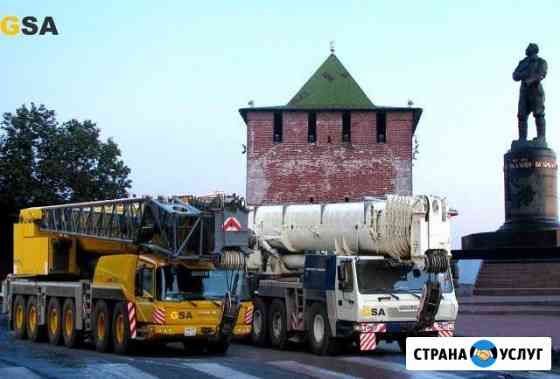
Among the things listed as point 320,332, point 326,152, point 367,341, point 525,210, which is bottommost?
point 367,341

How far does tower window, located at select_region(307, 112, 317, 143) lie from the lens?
186ft

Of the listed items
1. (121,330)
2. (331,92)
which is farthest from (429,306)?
(331,92)

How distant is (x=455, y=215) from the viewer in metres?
19.5

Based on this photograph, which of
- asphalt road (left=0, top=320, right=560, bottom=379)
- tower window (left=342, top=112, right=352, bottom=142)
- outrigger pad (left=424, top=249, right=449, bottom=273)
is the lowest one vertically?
asphalt road (left=0, top=320, right=560, bottom=379)

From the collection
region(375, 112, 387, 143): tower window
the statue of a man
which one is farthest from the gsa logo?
region(375, 112, 387, 143): tower window

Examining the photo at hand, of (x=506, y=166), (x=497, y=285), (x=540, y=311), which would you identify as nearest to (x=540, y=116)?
(x=506, y=166)

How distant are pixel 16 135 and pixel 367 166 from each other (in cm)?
2106

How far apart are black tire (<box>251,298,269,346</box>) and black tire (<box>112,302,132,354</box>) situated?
11.1 ft

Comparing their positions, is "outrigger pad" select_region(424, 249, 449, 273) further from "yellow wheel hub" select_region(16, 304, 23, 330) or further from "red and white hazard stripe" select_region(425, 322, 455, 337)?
"yellow wheel hub" select_region(16, 304, 23, 330)

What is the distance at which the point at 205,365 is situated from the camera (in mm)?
16172

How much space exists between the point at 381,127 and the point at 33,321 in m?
37.1

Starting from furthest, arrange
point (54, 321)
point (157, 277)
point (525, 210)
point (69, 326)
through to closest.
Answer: point (525, 210)
point (54, 321)
point (69, 326)
point (157, 277)

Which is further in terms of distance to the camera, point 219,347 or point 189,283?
point 219,347

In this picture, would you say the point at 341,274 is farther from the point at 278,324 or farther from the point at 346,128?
the point at 346,128
